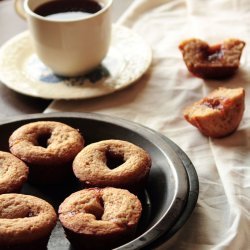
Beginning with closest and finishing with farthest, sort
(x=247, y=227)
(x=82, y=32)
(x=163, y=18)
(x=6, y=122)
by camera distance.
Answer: (x=247, y=227) → (x=6, y=122) → (x=82, y=32) → (x=163, y=18)

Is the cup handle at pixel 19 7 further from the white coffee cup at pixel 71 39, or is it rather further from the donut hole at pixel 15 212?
the donut hole at pixel 15 212

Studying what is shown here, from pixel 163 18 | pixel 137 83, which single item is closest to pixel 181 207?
pixel 137 83

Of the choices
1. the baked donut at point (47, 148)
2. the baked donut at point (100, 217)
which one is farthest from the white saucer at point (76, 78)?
the baked donut at point (100, 217)

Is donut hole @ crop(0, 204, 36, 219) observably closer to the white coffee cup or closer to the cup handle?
the white coffee cup

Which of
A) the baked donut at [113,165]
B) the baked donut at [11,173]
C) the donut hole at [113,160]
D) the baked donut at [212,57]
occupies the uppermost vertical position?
the baked donut at [11,173]

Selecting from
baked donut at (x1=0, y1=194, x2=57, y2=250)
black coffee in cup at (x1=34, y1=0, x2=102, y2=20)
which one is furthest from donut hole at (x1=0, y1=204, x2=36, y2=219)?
black coffee in cup at (x1=34, y1=0, x2=102, y2=20)

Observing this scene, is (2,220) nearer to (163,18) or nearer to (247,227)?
(247,227)

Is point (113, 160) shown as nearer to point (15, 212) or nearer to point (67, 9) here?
point (15, 212)
